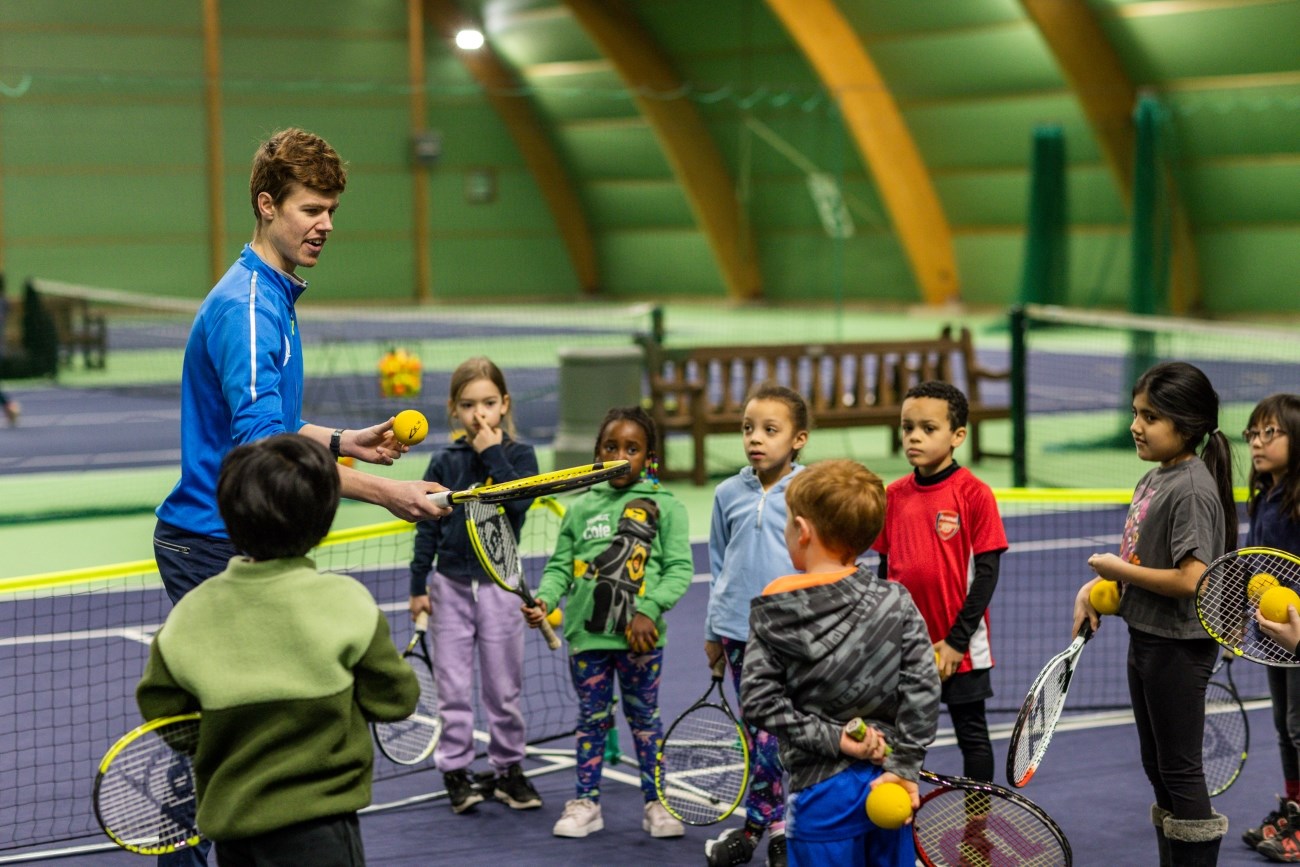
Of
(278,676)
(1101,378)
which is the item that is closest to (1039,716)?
(278,676)

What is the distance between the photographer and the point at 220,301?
4035mm

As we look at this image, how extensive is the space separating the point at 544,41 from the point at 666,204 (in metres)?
3.98

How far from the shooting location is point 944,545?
4.93 m

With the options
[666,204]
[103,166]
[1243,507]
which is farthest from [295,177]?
[666,204]

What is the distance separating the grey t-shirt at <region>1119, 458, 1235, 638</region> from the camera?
177 inches

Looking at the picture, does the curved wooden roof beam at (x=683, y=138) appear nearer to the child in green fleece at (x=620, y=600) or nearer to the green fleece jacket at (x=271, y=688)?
the child in green fleece at (x=620, y=600)

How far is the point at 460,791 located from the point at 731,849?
1.07 metres

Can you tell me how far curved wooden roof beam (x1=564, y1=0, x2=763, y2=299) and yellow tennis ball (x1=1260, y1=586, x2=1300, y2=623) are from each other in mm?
27657

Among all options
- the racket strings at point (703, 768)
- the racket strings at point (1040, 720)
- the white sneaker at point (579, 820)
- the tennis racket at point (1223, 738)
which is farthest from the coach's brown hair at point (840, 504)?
the tennis racket at point (1223, 738)

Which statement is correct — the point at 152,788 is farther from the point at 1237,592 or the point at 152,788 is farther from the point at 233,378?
the point at 1237,592

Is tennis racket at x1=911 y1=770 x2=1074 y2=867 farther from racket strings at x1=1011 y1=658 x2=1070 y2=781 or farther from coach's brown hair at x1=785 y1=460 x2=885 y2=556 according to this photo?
coach's brown hair at x1=785 y1=460 x2=885 y2=556

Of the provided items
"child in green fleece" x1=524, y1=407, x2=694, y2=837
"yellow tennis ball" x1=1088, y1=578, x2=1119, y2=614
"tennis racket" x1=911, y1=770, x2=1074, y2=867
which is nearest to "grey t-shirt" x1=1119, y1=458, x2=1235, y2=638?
"yellow tennis ball" x1=1088, y1=578, x2=1119, y2=614

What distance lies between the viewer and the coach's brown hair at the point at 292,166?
409cm

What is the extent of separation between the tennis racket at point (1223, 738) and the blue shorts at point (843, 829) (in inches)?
89.5
